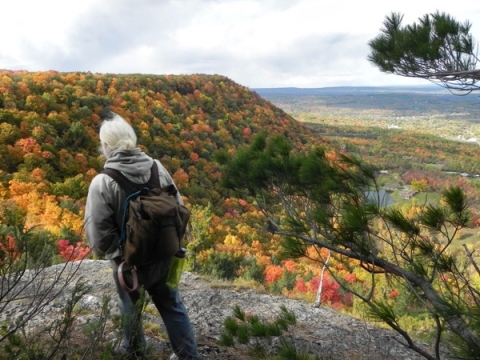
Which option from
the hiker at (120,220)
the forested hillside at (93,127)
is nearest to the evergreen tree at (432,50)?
the hiker at (120,220)

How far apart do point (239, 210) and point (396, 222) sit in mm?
27228

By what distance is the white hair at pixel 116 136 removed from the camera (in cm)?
176

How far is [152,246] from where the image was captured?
5.49 ft

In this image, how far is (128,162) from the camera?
5.70ft

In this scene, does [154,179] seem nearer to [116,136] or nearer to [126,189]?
[126,189]

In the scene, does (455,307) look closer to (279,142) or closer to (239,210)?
(279,142)

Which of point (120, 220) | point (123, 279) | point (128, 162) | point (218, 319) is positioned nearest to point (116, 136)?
point (128, 162)

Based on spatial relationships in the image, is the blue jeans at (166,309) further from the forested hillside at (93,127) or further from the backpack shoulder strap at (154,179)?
the forested hillside at (93,127)

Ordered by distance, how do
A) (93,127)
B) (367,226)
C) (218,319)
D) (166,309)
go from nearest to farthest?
1. (367,226)
2. (166,309)
3. (218,319)
4. (93,127)

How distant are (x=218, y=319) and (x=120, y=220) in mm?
2372

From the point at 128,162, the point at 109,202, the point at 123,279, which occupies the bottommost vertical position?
the point at 123,279

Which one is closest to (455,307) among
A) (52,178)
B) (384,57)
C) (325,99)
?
(384,57)

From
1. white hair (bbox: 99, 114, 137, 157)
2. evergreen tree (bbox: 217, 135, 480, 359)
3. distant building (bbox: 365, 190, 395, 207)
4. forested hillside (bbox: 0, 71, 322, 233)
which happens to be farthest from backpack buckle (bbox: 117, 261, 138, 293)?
forested hillside (bbox: 0, 71, 322, 233)

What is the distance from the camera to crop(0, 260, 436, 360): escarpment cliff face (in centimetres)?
263
